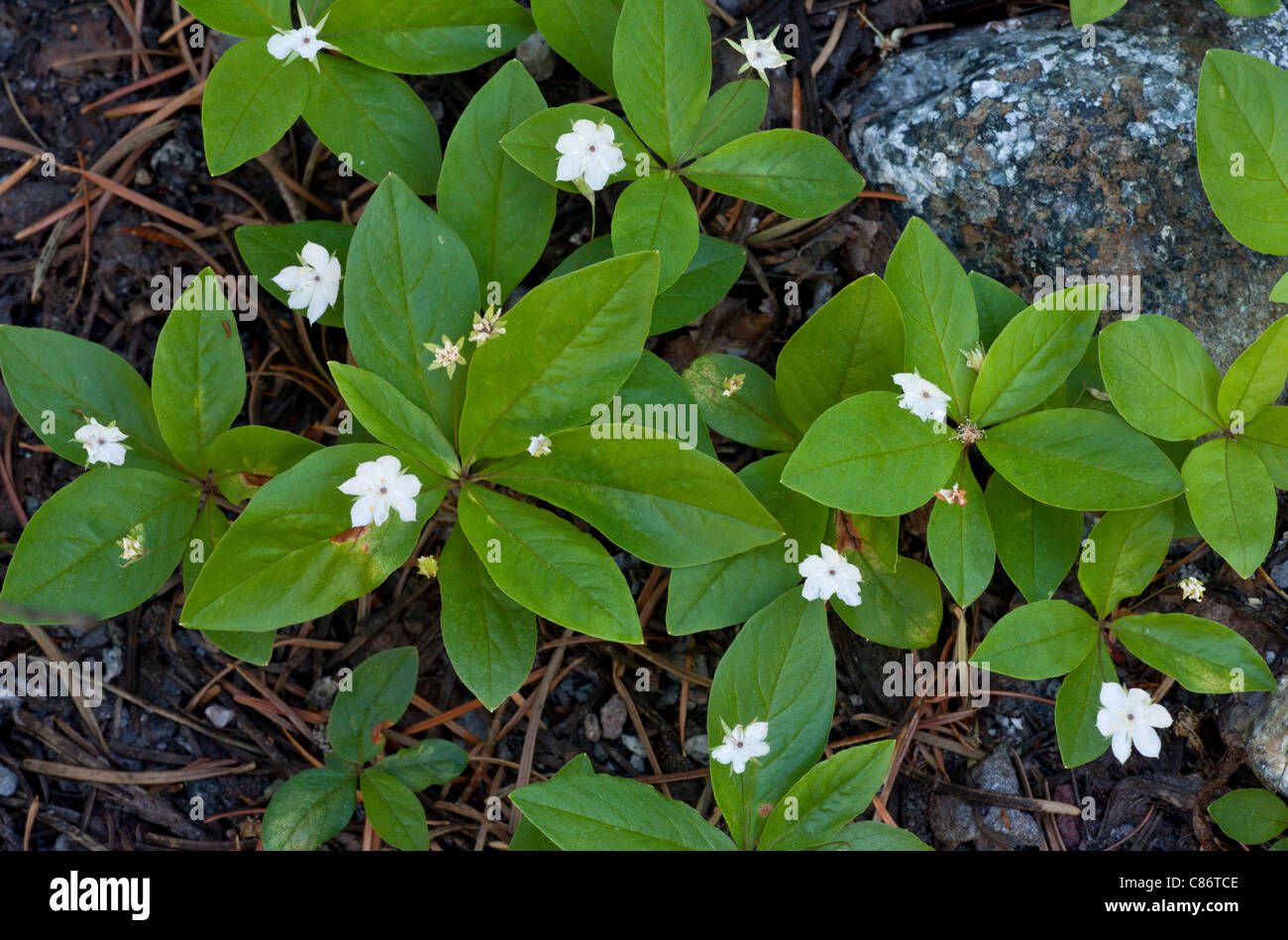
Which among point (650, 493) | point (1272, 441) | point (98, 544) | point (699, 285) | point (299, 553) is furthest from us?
point (699, 285)

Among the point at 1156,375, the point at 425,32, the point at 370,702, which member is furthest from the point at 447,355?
the point at 1156,375

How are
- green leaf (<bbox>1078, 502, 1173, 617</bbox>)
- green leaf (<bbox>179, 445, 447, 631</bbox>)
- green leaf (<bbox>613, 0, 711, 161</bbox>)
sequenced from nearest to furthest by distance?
green leaf (<bbox>179, 445, 447, 631</bbox>)
green leaf (<bbox>613, 0, 711, 161</bbox>)
green leaf (<bbox>1078, 502, 1173, 617</bbox>)

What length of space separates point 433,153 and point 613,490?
1360 millimetres

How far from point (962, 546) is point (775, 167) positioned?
135cm

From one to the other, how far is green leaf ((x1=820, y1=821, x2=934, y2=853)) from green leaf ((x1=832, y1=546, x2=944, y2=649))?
59 cm

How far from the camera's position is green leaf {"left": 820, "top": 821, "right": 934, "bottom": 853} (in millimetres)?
2912

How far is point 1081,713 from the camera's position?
3080 mm

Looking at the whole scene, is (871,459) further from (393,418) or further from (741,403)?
(393,418)

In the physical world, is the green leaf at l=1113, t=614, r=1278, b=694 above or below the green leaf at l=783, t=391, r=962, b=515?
below

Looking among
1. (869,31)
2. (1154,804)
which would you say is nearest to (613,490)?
(869,31)

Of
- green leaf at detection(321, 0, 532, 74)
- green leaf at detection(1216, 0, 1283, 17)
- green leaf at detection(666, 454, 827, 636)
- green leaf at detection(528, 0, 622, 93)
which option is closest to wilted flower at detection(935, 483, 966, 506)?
green leaf at detection(666, 454, 827, 636)

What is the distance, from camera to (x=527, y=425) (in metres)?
2.78

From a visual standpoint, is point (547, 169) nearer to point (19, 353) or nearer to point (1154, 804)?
point (19, 353)

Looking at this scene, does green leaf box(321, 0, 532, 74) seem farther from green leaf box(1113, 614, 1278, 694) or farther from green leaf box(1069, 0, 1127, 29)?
green leaf box(1113, 614, 1278, 694)
